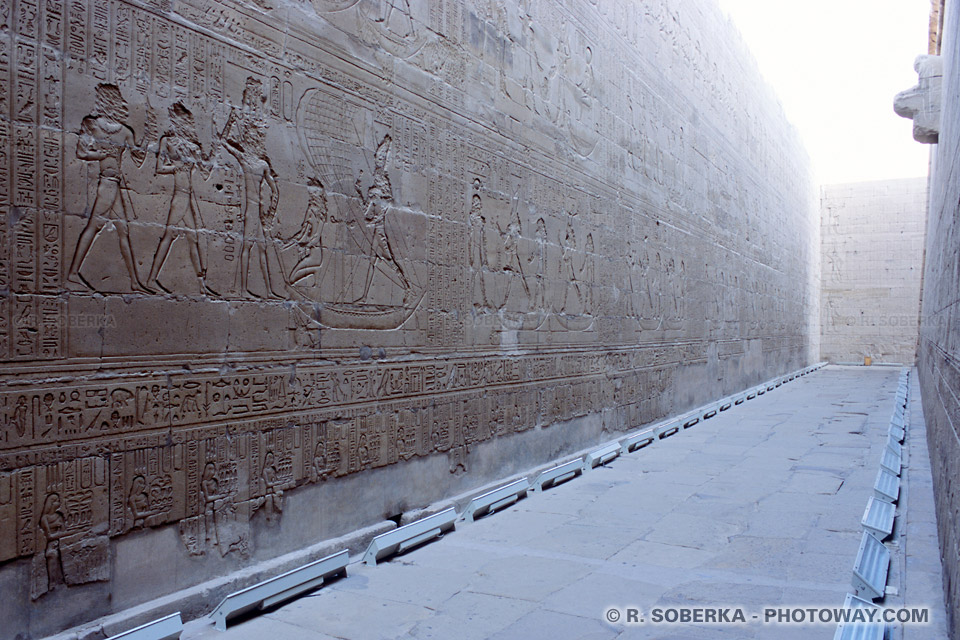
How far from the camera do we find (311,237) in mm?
4102

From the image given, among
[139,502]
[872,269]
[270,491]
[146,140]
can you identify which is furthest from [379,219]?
[872,269]

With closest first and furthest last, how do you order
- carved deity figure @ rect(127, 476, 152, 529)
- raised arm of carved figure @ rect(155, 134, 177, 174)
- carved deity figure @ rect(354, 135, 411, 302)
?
carved deity figure @ rect(127, 476, 152, 529), raised arm of carved figure @ rect(155, 134, 177, 174), carved deity figure @ rect(354, 135, 411, 302)

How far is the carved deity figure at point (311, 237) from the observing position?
13.2 ft

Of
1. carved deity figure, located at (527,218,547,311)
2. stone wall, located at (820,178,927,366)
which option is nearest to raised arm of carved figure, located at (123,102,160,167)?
carved deity figure, located at (527,218,547,311)

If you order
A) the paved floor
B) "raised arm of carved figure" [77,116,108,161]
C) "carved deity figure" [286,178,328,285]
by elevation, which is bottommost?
the paved floor

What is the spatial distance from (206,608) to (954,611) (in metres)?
2.99

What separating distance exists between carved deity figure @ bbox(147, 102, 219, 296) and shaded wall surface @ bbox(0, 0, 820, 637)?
0.01 metres

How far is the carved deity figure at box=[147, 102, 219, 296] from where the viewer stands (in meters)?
3.36

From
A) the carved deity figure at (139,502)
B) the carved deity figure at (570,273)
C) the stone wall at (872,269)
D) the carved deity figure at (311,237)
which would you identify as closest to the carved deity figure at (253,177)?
the carved deity figure at (311,237)

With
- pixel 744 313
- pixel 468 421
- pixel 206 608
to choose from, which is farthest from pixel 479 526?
pixel 744 313

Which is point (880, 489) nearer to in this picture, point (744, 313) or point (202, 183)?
point (202, 183)

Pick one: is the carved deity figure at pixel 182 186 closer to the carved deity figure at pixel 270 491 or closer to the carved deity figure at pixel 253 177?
the carved deity figure at pixel 253 177

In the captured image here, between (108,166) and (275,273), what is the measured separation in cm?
99

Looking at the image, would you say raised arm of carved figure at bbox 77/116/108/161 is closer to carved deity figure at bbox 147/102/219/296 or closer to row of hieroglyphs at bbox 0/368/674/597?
carved deity figure at bbox 147/102/219/296
